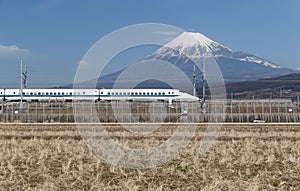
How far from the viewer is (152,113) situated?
1746 inches

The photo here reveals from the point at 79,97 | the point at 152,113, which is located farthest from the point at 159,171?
the point at 79,97

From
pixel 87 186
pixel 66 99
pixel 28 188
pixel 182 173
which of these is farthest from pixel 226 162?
pixel 66 99

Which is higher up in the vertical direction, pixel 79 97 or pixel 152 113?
pixel 79 97

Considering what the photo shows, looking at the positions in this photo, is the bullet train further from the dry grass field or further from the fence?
the dry grass field

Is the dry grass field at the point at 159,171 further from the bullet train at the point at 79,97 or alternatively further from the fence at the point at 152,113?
the bullet train at the point at 79,97

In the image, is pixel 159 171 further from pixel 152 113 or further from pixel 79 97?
pixel 79 97

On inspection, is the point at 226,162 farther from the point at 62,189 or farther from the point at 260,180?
the point at 62,189

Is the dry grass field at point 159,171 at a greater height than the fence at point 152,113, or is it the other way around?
the fence at point 152,113

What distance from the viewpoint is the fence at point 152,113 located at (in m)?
43.0

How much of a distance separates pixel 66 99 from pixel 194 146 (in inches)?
2552

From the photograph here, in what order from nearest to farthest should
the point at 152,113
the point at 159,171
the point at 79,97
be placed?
1. the point at 159,171
2. the point at 152,113
3. the point at 79,97

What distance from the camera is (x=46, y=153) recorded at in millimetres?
16500

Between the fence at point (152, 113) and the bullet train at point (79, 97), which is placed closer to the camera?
the fence at point (152, 113)

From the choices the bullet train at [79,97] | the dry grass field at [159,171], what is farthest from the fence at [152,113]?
the bullet train at [79,97]
